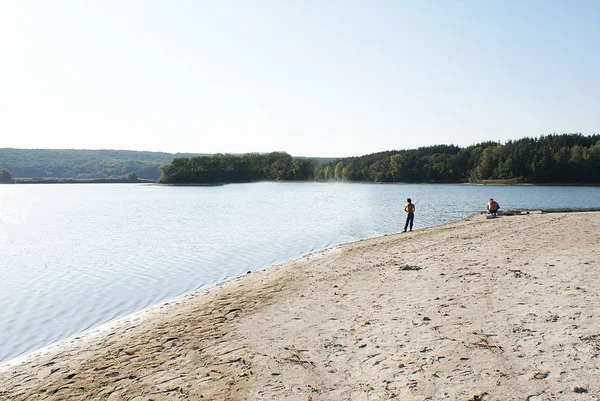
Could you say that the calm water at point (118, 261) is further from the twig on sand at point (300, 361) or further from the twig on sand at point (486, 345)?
the twig on sand at point (486, 345)

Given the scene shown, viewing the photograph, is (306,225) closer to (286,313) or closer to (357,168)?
(286,313)

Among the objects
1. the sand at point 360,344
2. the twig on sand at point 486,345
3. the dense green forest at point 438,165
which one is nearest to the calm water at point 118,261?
the sand at point 360,344

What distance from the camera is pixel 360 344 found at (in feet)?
21.4

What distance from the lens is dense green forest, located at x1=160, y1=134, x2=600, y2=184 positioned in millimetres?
126250

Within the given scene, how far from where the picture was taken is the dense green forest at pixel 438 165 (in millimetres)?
126250

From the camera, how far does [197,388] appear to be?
18.0ft

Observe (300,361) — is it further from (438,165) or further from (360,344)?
(438,165)

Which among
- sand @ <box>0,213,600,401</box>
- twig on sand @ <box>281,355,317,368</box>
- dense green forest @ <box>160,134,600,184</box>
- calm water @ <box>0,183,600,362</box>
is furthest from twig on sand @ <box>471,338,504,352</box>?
dense green forest @ <box>160,134,600,184</box>

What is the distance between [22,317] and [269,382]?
8.15 metres

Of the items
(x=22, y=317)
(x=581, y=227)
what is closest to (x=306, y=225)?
(x=581, y=227)

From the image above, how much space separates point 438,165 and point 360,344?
15478 centimetres

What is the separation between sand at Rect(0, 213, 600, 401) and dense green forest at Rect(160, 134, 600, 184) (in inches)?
5165

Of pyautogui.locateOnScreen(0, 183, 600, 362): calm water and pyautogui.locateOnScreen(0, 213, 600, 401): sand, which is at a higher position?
pyautogui.locateOnScreen(0, 213, 600, 401): sand

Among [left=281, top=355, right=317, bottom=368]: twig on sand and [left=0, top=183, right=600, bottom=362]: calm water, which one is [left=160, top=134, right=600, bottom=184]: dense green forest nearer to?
[left=0, top=183, right=600, bottom=362]: calm water
